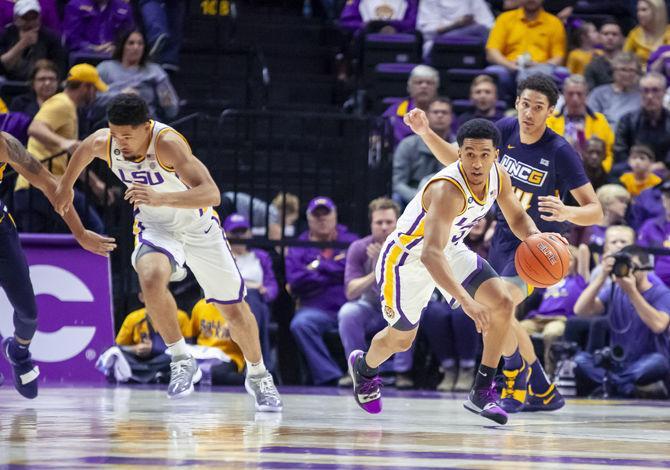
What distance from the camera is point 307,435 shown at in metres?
5.76

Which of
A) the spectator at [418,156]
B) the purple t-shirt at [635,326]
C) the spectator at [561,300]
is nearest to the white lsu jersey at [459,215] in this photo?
the purple t-shirt at [635,326]

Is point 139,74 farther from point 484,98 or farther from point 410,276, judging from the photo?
point 410,276

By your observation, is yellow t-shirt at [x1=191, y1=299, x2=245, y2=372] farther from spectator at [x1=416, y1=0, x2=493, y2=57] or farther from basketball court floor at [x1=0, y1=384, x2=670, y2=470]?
spectator at [x1=416, y1=0, x2=493, y2=57]

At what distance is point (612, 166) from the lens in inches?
483

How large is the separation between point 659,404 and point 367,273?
264 cm

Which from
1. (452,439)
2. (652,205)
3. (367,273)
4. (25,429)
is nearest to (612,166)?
(652,205)

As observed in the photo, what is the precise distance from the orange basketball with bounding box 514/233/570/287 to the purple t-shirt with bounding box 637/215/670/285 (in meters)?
4.24

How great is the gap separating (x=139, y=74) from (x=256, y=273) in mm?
2610

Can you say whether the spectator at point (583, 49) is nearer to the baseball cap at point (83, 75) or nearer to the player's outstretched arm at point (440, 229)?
the baseball cap at point (83, 75)

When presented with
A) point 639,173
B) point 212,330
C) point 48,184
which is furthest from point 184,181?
point 639,173

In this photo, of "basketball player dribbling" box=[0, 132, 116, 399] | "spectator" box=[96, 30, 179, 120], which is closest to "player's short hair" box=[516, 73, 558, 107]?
"basketball player dribbling" box=[0, 132, 116, 399]

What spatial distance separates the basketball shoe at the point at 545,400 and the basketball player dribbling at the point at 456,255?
46.5 inches

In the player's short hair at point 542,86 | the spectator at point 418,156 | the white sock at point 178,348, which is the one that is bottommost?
the white sock at point 178,348

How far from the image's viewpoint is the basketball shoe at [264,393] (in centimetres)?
741
